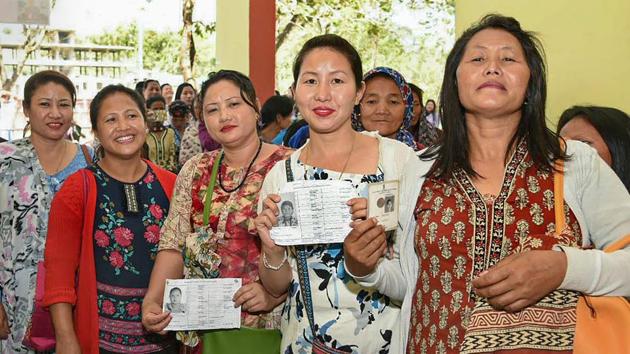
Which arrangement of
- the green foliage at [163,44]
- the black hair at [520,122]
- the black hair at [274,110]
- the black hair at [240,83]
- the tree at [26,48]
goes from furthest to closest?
the green foliage at [163,44]
the tree at [26,48]
the black hair at [274,110]
the black hair at [240,83]
the black hair at [520,122]

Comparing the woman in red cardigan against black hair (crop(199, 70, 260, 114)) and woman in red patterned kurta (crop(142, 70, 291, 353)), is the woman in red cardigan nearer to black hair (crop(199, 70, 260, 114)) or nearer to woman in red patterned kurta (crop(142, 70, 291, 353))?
woman in red patterned kurta (crop(142, 70, 291, 353))

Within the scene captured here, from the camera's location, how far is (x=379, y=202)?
2412mm

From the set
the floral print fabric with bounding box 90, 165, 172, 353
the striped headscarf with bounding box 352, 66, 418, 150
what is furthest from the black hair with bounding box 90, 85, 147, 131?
the striped headscarf with bounding box 352, 66, 418, 150

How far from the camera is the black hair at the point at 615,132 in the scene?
3027 millimetres

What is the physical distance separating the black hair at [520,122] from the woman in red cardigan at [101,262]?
1.69 m

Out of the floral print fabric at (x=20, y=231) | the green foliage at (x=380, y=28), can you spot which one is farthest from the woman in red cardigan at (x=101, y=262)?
the green foliage at (x=380, y=28)

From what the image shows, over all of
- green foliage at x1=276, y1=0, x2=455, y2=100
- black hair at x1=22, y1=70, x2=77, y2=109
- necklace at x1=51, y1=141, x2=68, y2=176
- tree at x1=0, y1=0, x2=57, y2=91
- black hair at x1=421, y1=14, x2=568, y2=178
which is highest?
green foliage at x1=276, y1=0, x2=455, y2=100

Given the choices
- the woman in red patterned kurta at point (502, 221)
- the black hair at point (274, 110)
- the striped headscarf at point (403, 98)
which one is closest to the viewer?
the woman in red patterned kurta at point (502, 221)

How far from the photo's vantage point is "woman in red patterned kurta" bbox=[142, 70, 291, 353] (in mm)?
3307

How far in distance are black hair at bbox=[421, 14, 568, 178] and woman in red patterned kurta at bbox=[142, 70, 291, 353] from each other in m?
1.04

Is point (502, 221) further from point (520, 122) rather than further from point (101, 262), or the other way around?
point (101, 262)

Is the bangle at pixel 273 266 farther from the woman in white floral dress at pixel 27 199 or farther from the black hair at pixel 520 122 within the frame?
the woman in white floral dress at pixel 27 199

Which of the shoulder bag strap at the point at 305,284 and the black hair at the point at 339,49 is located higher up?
the black hair at the point at 339,49

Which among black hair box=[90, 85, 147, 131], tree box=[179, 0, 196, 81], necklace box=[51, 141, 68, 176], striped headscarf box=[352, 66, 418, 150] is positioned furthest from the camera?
tree box=[179, 0, 196, 81]
